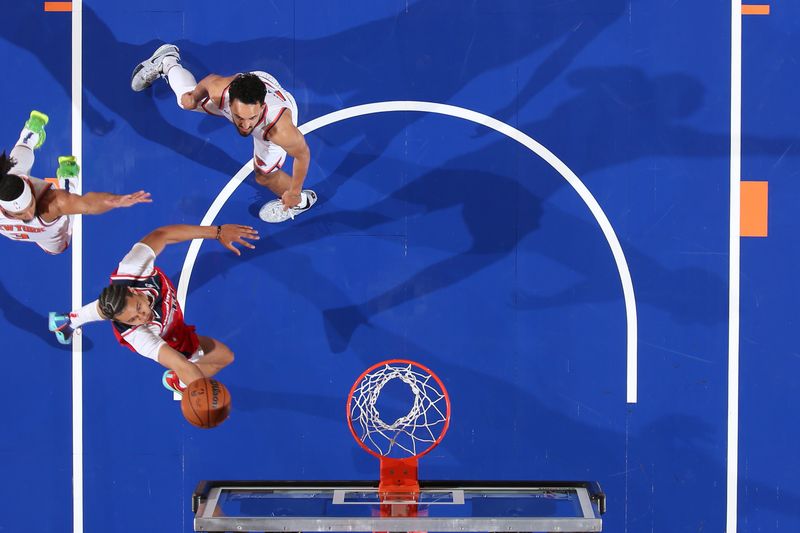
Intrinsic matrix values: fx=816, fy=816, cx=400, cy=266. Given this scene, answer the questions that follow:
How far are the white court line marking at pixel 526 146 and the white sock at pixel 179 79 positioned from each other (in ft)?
2.86

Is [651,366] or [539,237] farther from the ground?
[539,237]

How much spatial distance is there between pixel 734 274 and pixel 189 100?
16.6 ft

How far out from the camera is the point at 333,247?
7.49 m

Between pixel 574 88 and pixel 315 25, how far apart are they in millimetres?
2442

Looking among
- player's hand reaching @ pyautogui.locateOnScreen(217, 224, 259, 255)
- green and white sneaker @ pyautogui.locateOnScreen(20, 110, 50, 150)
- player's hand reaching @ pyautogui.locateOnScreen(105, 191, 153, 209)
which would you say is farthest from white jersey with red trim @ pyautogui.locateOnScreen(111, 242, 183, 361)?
green and white sneaker @ pyautogui.locateOnScreen(20, 110, 50, 150)

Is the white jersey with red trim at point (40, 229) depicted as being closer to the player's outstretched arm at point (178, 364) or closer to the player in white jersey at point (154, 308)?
the player in white jersey at point (154, 308)

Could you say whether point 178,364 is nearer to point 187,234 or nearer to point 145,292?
point 145,292

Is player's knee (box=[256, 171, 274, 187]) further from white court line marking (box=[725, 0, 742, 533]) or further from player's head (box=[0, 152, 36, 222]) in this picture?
white court line marking (box=[725, 0, 742, 533])

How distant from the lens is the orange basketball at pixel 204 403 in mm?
6164

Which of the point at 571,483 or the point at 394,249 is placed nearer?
the point at 571,483

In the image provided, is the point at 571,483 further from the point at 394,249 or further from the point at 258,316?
the point at 258,316

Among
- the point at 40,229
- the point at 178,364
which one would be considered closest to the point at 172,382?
the point at 178,364

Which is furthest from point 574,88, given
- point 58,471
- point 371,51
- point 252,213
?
point 58,471

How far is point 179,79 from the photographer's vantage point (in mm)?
7055
